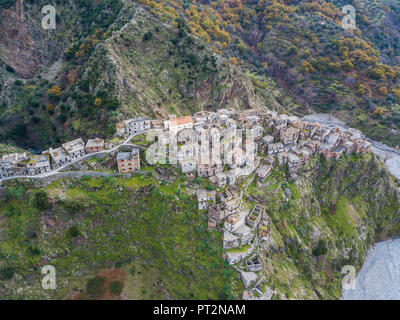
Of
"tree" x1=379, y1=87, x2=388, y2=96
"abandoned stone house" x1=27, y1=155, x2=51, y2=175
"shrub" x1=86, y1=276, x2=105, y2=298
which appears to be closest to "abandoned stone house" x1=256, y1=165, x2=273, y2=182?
"shrub" x1=86, y1=276, x2=105, y2=298

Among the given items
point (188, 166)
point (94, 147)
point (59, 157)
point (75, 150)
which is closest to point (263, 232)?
point (188, 166)

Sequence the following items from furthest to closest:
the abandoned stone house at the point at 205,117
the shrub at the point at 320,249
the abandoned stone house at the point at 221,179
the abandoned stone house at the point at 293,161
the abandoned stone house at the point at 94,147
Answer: the abandoned stone house at the point at 205,117 < the abandoned stone house at the point at 293,161 < the shrub at the point at 320,249 < the abandoned stone house at the point at 94,147 < the abandoned stone house at the point at 221,179

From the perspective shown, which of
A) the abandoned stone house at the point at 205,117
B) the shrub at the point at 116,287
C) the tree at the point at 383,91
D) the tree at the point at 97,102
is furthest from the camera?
the tree at the point at 383,91

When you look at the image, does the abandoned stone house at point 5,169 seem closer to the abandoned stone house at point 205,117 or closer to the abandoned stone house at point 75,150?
the abandoned stone house at point 75,150

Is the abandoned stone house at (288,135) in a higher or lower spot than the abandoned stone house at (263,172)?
higher

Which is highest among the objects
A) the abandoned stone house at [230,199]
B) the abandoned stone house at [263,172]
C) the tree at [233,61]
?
the tree at [233,61]

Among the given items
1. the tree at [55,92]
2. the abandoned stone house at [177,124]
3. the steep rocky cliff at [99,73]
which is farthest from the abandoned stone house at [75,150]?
the tree at [55,92]

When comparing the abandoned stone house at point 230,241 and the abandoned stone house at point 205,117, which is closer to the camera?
the abandoned stone house at point 230,241

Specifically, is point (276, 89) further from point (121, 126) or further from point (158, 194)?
point (158, 194)
